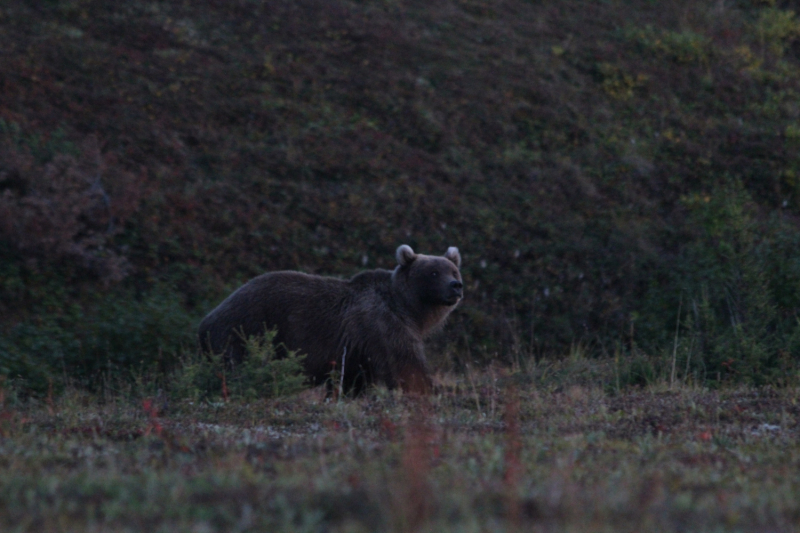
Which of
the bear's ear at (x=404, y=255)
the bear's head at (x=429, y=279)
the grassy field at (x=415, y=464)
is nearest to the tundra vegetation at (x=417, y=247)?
the grassy field at (x=415, y=464)

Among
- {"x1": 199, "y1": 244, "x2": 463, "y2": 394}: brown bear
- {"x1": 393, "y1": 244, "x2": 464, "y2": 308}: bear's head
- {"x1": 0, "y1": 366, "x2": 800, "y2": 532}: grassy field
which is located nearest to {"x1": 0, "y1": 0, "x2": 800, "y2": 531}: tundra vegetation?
{"x1": 0, "y1": 366, "x2": 800, "y2": 532}: grassy field

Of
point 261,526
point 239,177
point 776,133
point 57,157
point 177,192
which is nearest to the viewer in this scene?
point 261,526

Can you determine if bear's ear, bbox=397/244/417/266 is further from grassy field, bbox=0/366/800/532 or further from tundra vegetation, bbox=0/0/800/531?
grassy field, bbox=0/366/800/532

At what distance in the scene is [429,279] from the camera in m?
10.7

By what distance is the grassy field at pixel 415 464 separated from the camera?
138 inches

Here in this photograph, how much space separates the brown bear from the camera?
32.6ft

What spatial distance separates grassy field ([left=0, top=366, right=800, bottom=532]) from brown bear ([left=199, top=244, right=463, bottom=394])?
127 centimetres

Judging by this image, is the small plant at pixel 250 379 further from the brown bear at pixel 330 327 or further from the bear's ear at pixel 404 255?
the bear's ear at pixel 404 255

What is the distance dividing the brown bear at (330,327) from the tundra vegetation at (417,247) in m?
0.75

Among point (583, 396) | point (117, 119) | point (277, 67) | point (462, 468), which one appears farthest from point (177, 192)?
point (462, 468)

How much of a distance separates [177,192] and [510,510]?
543 inches

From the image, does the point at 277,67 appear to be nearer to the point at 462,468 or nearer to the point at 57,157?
the point at 57,157

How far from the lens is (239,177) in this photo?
57.0 feet

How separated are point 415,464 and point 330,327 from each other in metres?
6.55
